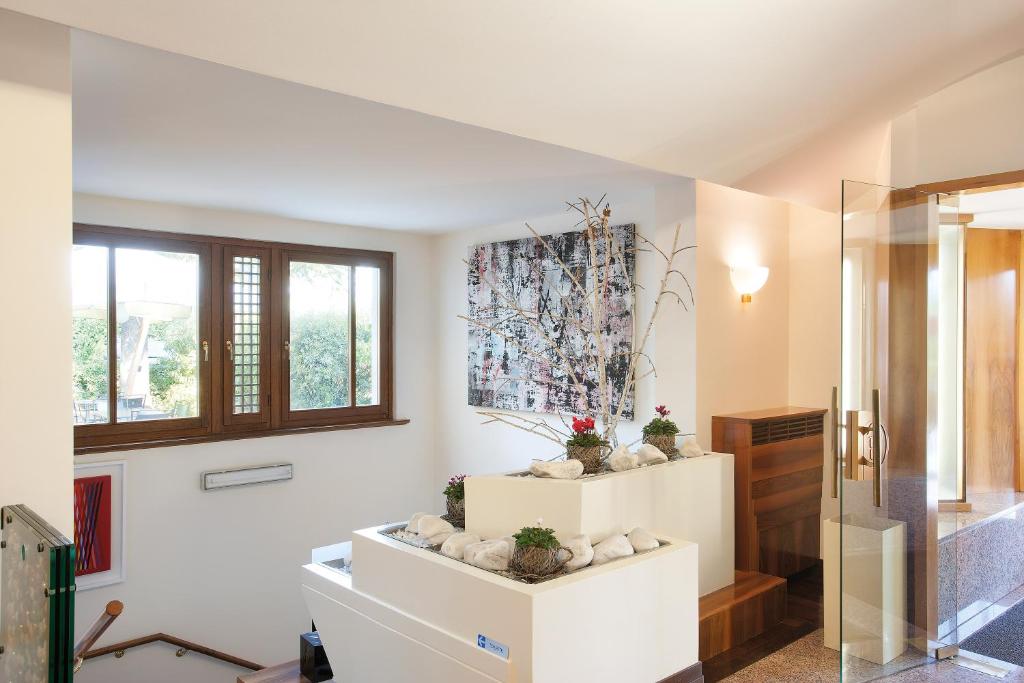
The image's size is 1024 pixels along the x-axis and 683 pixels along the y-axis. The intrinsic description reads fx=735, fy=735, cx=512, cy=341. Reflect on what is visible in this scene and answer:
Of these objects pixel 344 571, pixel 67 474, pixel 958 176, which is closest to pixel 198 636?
pixel 344 571

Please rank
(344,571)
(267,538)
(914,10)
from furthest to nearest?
(267,538), (344,571), (914,10)

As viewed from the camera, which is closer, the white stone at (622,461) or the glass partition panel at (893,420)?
the glass partition panel at (893,420)

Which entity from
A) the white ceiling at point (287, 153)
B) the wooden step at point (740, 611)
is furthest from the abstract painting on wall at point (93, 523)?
the wooden step at point (740, 611)

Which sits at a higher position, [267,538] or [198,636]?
[267,538]

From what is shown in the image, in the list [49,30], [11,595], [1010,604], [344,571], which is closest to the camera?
[11,595]

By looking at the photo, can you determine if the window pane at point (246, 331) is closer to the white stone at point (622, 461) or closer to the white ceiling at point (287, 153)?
the white ceiling at point (287, 153)

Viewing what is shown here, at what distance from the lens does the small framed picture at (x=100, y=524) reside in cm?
414

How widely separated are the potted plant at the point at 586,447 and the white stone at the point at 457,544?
0.56 meters

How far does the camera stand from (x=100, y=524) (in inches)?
166

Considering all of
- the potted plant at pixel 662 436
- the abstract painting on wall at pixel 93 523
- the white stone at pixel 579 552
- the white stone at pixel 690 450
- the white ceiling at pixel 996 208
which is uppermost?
the white ceiling at pixel 996 208

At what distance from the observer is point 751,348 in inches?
172

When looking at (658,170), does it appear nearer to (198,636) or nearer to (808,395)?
(808,395)

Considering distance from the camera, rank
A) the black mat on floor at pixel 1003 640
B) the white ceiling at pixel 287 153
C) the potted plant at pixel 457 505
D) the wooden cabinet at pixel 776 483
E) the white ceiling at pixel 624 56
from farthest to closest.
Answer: the wooden cabinet at pixel 776 483, the black mat on floor at pixel 1003 640, the potted plant at pixel 457 505, the white ceiling at pixel 287 153, the white ceiling at pixel 624 56

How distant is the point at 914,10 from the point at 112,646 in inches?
202
